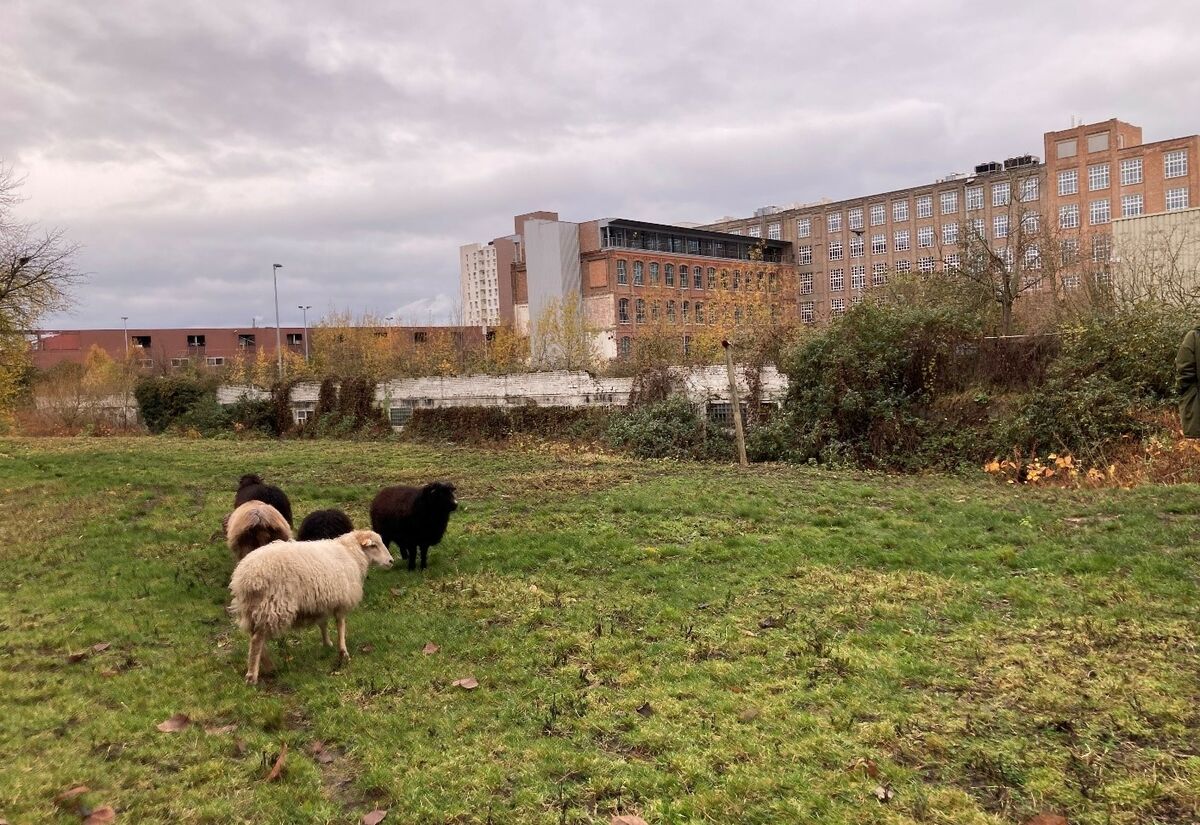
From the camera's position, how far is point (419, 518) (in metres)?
9.69

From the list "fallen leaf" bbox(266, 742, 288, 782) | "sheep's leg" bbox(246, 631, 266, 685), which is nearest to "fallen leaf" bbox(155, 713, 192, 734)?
"sheep's leg" bbox(246, 631, 266, 685)

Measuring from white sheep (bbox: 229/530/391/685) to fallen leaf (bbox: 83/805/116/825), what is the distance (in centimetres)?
196

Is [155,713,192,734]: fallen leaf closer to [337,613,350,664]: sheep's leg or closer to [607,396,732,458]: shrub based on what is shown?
[337,613,350,664]: sheep's leg

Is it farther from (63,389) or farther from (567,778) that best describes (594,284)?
(567,778)

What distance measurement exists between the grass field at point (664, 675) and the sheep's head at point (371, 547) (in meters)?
0.56

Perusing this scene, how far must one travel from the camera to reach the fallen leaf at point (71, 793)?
450 centimetres

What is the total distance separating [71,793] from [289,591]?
2119 mm

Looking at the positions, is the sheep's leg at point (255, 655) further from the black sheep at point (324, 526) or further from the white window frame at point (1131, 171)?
the white window frame at point (1131, 171)

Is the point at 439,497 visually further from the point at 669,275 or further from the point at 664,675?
the point at 669,275

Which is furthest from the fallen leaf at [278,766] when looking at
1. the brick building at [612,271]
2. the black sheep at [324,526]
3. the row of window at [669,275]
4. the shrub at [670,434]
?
the row of window at [669,275]

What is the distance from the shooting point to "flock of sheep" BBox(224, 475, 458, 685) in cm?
643

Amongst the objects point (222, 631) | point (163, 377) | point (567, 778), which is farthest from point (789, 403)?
point (163, 377)

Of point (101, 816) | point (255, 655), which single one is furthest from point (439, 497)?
point (101, 816)

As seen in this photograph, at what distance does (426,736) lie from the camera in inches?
207
